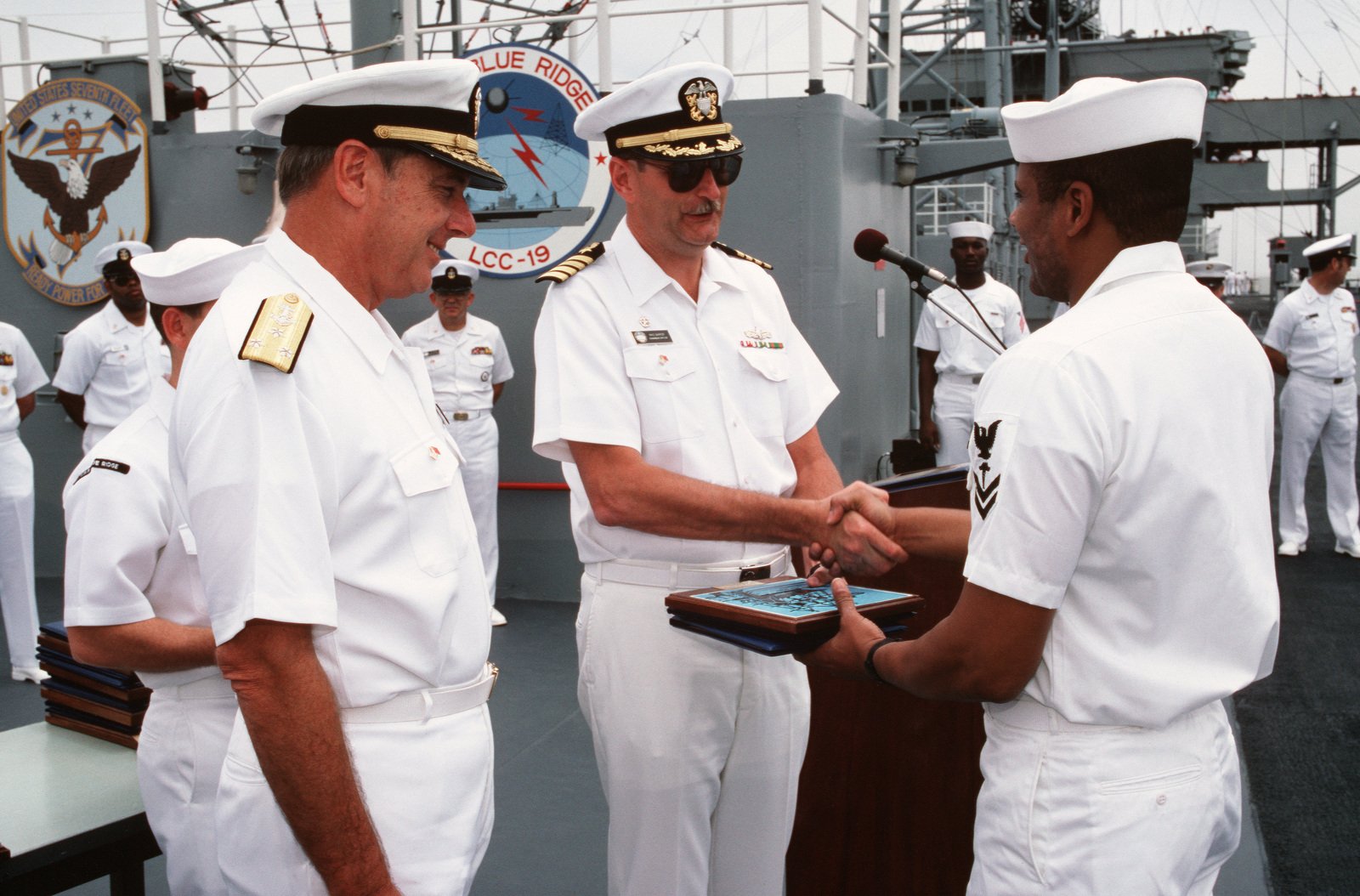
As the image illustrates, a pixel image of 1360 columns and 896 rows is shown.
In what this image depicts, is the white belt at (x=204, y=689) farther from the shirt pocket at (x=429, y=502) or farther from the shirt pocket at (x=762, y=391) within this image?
the shirt pocket at (x=762, y=391)

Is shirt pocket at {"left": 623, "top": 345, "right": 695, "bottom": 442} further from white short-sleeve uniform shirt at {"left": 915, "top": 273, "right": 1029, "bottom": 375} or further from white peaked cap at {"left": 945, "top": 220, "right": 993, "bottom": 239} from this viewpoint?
white peaked cap at {"left": 945, "top": 220, "right": 993, "bottom": 239}

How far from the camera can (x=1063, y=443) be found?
4.43ft

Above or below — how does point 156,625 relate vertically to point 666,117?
below

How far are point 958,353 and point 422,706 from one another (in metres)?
6.81

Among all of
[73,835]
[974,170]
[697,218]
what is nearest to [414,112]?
[697,218]

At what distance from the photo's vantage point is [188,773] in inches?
73.6

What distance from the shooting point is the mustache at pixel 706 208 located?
2.22 metres

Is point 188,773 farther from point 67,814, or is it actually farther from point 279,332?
point 279,332

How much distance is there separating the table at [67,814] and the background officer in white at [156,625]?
63 millimetres

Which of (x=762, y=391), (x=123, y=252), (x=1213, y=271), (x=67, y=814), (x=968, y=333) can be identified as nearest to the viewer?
(x=67, y=814)

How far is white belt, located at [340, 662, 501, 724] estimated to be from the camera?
1.37 m

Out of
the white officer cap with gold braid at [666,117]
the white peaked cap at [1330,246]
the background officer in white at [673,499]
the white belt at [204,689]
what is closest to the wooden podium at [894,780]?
the background officer in white at [673,499]

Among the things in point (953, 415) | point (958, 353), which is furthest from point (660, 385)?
point (953, 415)

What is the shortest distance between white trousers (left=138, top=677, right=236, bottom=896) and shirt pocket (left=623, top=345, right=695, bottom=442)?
0.88 meters
